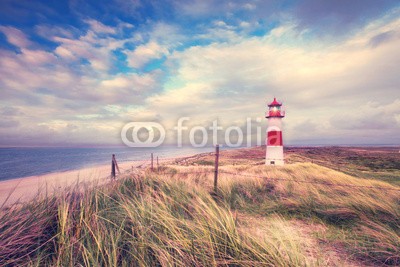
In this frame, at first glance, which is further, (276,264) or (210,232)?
(210,232)

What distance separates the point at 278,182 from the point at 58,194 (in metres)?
6.12

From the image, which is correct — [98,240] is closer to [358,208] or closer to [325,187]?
Answer: [358,208]

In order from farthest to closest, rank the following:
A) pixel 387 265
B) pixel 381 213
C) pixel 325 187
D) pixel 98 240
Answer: pixel 325 187 → pixel 381 213 → pixel 387 265 → pixel 98 240

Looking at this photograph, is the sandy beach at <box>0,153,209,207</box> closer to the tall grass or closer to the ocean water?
the tall grass

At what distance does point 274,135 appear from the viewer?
16.6 metres

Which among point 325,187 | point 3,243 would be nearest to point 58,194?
point 3,243

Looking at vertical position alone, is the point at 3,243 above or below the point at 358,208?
above

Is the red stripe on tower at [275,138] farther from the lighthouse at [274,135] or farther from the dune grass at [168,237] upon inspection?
the dune grass at [168,237]

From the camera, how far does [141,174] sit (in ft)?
20.7

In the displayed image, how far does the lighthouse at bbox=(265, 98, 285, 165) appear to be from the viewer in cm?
1655

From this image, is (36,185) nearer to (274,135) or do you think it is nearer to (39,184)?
(39,184)

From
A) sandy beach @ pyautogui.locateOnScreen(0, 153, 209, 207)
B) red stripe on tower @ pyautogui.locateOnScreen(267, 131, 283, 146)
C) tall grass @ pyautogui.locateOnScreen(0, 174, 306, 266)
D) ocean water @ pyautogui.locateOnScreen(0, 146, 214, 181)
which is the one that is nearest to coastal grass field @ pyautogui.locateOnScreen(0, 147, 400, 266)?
tall grass @ pyautogui.locateOnScreen(0, 174, 306, 266)

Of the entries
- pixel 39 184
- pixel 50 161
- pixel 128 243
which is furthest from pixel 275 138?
pixel 50 161

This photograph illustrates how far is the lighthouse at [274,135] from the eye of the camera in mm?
16547
